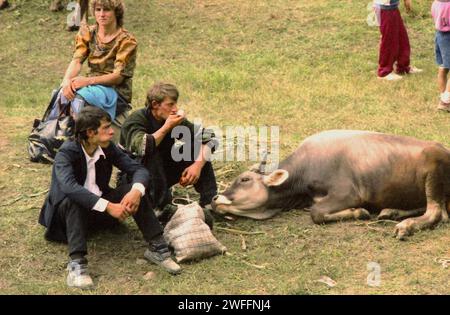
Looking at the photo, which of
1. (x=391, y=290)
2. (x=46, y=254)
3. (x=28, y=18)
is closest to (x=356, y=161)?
(x=391, y=290)

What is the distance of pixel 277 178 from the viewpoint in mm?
6164

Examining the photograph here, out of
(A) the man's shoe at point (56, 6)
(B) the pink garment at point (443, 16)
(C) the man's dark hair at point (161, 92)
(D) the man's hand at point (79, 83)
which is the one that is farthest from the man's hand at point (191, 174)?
(A) the man's shoe at point (56, 6)

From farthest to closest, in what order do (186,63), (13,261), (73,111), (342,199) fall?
(186,63)
(73,111)
(342,199)
(13,261)

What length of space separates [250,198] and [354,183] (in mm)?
783

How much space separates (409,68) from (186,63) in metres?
2.97

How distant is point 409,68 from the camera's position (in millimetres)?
10016

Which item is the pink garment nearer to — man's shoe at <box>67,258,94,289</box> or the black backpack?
the black backpack

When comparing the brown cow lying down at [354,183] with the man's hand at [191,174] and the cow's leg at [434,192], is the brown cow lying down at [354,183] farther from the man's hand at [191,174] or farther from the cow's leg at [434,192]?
the man's hand at [191,174]

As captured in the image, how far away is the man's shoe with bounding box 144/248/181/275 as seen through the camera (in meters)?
5.18

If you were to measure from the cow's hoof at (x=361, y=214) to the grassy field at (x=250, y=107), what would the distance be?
0.12 metres

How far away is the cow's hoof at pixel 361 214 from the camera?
19.3ft

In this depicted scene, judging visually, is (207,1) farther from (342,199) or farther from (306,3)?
(342,199)

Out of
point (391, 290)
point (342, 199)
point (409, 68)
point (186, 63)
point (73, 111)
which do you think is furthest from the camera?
point (186, 63)

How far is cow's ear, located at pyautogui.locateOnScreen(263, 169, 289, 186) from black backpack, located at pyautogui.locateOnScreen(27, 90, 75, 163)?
1.89m
